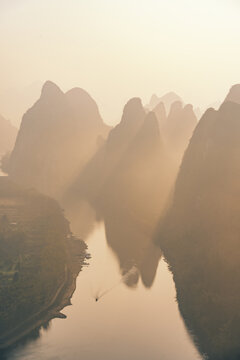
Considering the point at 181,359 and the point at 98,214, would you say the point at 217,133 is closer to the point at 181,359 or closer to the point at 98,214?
the point at 98,214

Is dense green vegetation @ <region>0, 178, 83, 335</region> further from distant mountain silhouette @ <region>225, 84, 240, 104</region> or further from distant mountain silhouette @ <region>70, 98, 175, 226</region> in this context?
distant mountain silhouette @ <region>225, 84, 240, 104</region>

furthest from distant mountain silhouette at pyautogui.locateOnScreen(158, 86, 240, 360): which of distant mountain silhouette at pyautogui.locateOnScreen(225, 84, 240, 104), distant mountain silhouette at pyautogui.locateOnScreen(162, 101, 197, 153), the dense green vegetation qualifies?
distant mountain silhouette at pyautogui.locateOnScreen(162, 101, 197, 153)

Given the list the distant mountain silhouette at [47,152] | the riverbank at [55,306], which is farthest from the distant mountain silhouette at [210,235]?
the distant mountain silhouette at [47,152]

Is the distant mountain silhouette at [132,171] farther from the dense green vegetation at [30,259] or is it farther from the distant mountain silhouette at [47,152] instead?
the dense green vegetation at [30,259]

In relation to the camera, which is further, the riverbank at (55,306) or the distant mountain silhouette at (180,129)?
the distant mountain silhouette at (180,129)

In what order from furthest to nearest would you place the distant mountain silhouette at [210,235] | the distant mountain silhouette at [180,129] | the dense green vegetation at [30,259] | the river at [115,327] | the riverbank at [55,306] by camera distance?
the distant mountain silhouette at [180,129]
the dense green vegetation at [30,259]
the distant mountain silhouette at [210,235]
the riverbank at [55,306]
the river at [115,327]

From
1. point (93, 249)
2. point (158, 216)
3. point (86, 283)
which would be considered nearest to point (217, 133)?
point (158, 216)

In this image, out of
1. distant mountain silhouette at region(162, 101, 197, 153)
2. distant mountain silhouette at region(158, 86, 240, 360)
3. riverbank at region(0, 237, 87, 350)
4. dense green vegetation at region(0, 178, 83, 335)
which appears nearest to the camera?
riverbank at region(0, 237, 87, 350)
